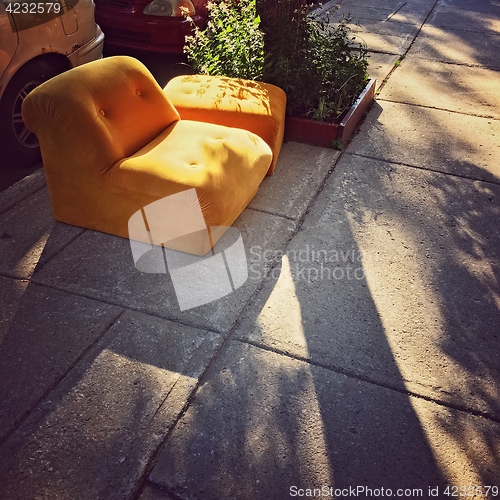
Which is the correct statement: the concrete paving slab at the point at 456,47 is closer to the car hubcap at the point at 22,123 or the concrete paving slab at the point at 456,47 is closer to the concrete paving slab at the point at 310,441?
the car hubcap at the point at 22,123

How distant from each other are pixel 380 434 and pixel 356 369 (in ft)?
1.33

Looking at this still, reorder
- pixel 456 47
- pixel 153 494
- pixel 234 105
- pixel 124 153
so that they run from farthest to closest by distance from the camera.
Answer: pixel 456 47
pixel 234 105
pixel 124 153
pixel 153 494

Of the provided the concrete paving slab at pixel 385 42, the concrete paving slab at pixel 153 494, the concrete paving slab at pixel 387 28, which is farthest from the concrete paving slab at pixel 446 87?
the concrete paving slab at pixel 153 494

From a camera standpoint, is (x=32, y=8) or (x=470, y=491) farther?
(x=32, y=8)

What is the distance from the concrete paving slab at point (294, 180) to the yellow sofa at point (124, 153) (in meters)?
0.38

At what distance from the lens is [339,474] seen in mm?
2143

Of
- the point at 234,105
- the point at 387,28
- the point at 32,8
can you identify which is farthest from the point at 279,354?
the point at 387,28

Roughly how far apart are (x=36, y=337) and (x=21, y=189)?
193 cm

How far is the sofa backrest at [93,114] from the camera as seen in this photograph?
3.09 metres

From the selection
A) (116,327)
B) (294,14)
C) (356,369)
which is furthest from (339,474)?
(294,14)

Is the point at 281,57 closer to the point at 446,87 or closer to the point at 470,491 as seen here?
the point at 446,87

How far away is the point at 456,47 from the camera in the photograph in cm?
770

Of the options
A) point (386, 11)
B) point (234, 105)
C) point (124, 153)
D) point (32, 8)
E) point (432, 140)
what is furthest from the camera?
point (386, 11)

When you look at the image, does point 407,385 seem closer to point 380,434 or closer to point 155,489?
point 380,434
